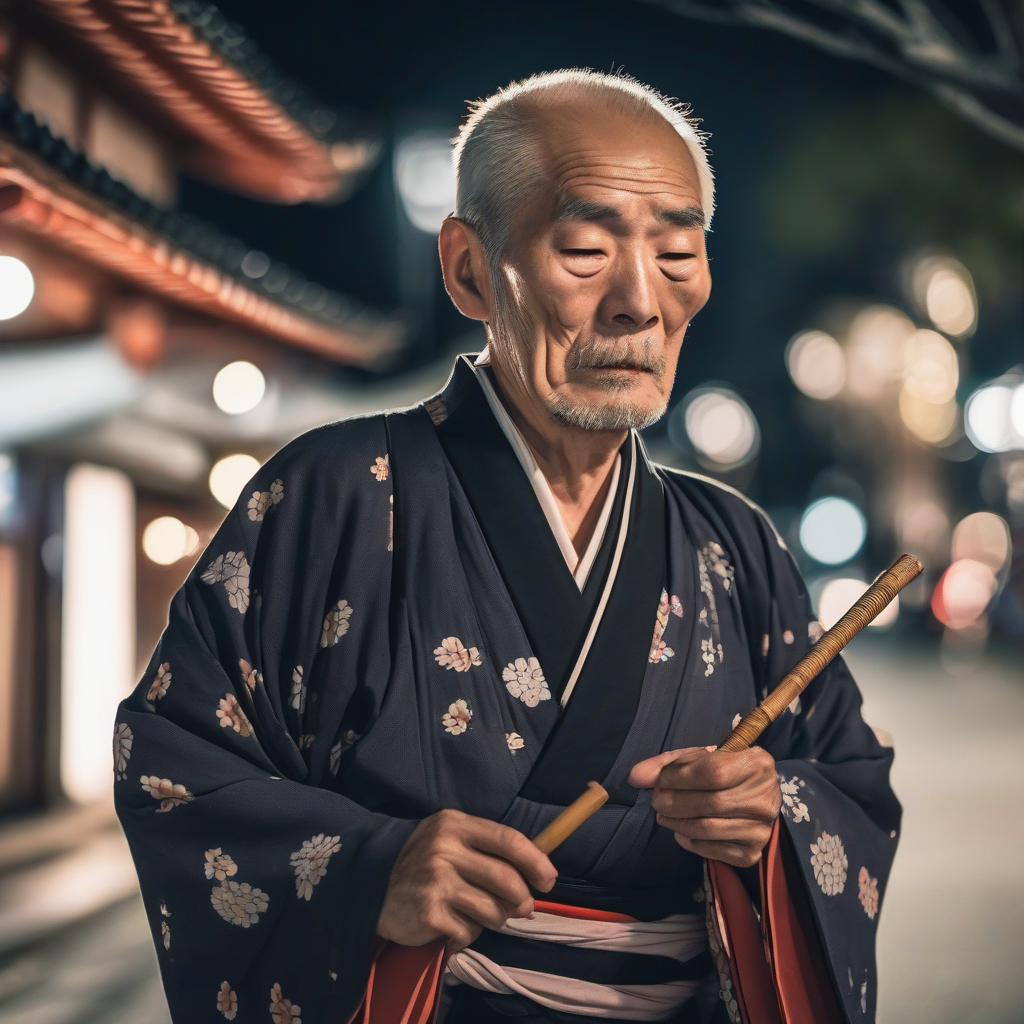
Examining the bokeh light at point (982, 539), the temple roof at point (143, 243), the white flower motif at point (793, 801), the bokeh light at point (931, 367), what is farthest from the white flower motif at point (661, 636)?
the bokeh light at point (982, 539)

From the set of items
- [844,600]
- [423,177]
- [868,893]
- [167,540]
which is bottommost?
[844,600]

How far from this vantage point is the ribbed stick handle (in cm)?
127

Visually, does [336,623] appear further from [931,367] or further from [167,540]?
[931,367]

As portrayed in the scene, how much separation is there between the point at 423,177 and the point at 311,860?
33.8ft

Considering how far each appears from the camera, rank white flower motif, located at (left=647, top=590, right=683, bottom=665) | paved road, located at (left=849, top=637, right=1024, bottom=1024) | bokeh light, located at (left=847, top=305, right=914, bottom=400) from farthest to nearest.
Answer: bokeh light, located at (left=847, top=305, right=914, bottom=400) < paved road, located at (left=849, top=637, right=1024, bottom=1024) < white flower motif, located at (left=647, top=590, right=683, bottom=665)

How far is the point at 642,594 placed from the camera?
1.47 meters

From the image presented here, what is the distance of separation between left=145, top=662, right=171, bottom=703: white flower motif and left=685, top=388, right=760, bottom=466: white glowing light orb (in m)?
20.2

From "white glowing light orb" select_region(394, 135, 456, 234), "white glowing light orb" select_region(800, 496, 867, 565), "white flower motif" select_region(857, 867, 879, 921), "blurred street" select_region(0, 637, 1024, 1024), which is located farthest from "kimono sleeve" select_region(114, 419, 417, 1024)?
"white glowing light orb" select_region(800, 496, 867, 565)

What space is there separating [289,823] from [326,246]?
11.3 m

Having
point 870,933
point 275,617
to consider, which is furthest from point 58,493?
point 870,933

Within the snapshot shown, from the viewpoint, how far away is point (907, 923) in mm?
4629

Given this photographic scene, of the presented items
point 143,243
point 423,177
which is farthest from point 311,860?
point 423,177

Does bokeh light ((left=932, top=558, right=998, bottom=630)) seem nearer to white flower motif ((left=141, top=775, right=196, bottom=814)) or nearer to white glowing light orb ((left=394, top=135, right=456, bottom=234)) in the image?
white glowing light orb ((left=394, top=135, right=456, bottom=234))

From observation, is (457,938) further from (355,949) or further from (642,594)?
(642,594)
